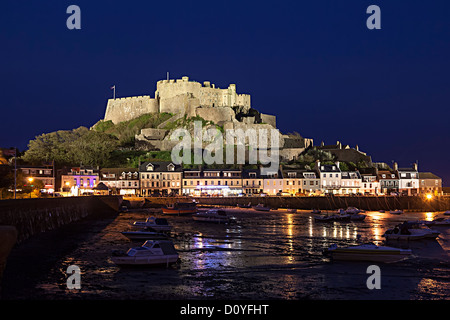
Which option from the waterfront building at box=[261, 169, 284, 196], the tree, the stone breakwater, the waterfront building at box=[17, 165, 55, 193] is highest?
the tree

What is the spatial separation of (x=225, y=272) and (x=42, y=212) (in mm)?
20913

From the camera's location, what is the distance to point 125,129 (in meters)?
137

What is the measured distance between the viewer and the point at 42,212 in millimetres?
39031

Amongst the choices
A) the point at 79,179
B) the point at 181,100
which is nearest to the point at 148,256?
the point at 79,179

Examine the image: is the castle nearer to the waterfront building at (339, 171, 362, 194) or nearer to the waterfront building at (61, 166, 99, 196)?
the waterfront building at (339, 171, 362, 194)

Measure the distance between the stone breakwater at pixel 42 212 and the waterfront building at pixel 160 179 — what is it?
26.7 meters

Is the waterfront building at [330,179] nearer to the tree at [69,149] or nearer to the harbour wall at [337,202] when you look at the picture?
the harbour wall at [337,202]

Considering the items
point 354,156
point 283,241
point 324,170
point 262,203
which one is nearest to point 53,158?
point 262,203

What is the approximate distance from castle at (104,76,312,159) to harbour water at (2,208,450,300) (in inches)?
3371

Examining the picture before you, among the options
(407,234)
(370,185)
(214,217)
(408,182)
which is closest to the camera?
(407,234)

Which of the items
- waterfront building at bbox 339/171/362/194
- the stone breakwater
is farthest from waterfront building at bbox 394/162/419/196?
the stone breakwater

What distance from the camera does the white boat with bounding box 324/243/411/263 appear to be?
27.2 metres

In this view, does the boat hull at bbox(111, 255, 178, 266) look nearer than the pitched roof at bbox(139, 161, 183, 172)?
Yes

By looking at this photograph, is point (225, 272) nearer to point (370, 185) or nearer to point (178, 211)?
point (178, 211)
